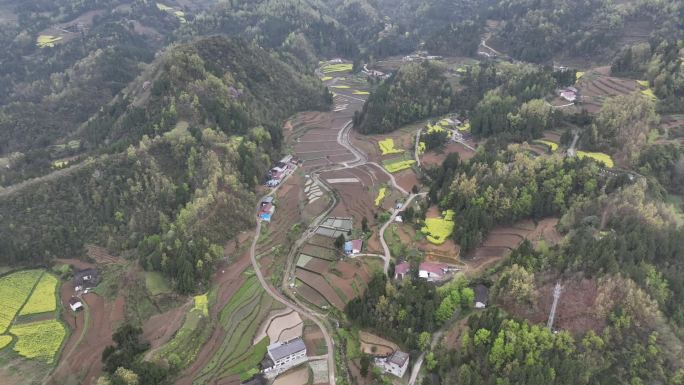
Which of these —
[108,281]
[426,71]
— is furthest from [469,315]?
[426,71]

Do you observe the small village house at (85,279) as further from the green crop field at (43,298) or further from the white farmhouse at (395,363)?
the white farmhouse at (395,363)

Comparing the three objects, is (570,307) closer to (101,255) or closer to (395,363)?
(395,363)

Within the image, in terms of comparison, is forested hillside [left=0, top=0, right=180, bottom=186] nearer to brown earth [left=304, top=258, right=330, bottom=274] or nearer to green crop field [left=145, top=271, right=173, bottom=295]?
green crop field [left=145, top=271, right=173, bottom=295]

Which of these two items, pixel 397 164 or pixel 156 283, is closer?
pixel 156 283

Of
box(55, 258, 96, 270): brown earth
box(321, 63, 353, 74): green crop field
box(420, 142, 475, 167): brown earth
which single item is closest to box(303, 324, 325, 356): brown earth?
box(55, 258, 96, 270): brown earth

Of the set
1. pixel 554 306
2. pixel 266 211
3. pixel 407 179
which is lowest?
pixel 266 211

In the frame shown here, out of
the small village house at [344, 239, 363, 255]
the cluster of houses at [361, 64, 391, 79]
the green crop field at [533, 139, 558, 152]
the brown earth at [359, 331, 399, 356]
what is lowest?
the cluster of houses at [361, 64, 391, 79]

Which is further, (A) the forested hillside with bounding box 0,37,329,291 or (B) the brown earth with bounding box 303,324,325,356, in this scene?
(A) the forested hillside with bounding box 0,37,329,291

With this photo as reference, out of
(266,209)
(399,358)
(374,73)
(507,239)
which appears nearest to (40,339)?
(266,209)

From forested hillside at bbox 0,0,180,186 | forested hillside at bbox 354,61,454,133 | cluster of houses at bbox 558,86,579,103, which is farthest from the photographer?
forested hillside at bbox 354,61,454,133
